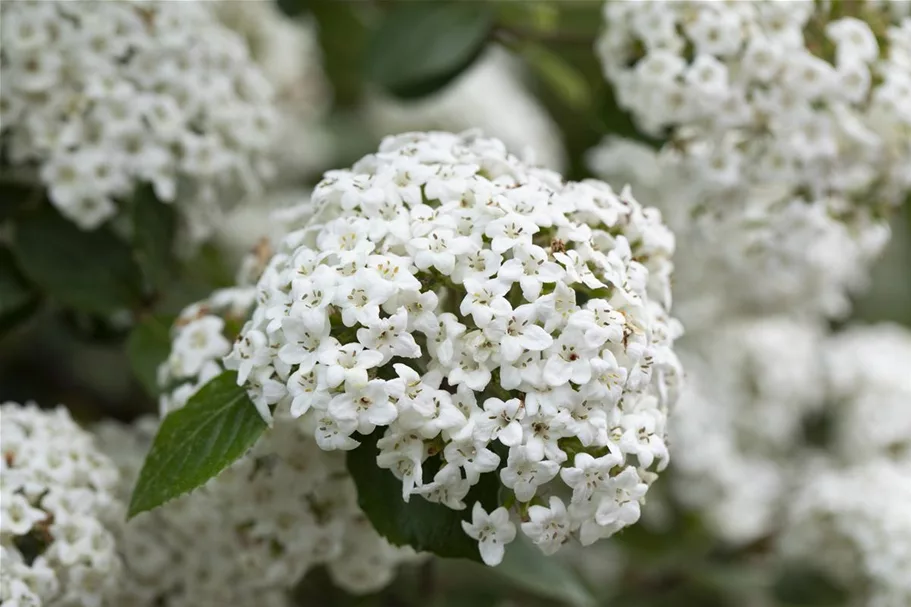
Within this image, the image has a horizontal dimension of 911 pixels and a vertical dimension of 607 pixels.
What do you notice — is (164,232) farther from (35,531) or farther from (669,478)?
(669,478)

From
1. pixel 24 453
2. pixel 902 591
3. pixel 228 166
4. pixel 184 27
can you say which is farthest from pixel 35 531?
pixel 902 591

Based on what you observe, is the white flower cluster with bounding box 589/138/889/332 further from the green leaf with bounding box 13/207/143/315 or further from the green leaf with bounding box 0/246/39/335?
the green leaf with bounding box 0/246/39/335

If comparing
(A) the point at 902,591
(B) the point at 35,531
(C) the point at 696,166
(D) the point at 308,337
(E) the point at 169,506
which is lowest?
(A) the point at 902,591

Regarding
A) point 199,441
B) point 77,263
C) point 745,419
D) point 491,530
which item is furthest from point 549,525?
point 745,419

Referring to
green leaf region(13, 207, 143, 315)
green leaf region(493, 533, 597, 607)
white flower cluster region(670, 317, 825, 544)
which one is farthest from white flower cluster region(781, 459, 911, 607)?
green leaf region(13, 207, 143, 315)

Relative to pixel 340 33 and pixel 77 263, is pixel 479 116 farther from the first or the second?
pixel 77 263
